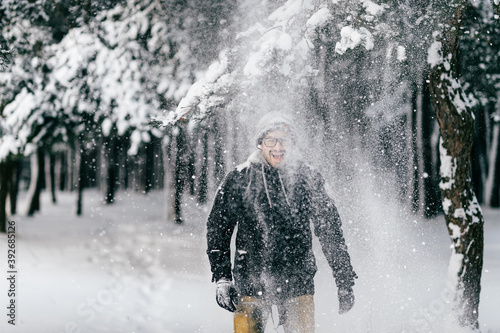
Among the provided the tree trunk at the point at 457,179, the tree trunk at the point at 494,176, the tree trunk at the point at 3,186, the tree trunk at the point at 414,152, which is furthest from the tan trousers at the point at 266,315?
the tree trunk at the point at 494,176

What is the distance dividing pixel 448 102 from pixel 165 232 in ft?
34.8

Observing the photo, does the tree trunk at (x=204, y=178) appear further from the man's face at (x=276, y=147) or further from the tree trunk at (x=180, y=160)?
the man's face at (x=276, y=147)

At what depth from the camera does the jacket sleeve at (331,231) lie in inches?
145

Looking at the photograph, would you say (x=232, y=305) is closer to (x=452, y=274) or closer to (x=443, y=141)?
(x=452, y=274)

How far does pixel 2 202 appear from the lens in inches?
446

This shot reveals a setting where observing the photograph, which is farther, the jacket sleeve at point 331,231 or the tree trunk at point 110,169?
the tree trunk at point 110,169

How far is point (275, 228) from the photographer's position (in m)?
3.66

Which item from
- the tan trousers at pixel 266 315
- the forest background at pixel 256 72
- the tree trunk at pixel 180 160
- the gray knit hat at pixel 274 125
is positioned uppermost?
the forest background at pixel 256 72

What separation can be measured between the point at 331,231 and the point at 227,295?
955 mm

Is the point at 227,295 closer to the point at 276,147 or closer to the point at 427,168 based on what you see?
Result: the point at 276,147

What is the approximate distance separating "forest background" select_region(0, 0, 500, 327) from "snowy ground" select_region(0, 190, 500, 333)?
64 centimetres

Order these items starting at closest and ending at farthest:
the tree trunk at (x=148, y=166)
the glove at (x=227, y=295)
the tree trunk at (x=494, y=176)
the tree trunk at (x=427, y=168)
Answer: the glove at (x=227, y=295)
the tree trunk at (x=427, y=168)
the tree trunk at (x=148, y=166)
the tree trunk at (x=494, y=176)

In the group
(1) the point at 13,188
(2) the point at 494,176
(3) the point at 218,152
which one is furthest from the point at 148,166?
(3) the point at 218,152

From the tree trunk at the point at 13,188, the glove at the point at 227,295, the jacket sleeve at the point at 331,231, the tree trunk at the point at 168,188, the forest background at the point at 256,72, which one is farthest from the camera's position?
the tree trunk at the point at 13,188
